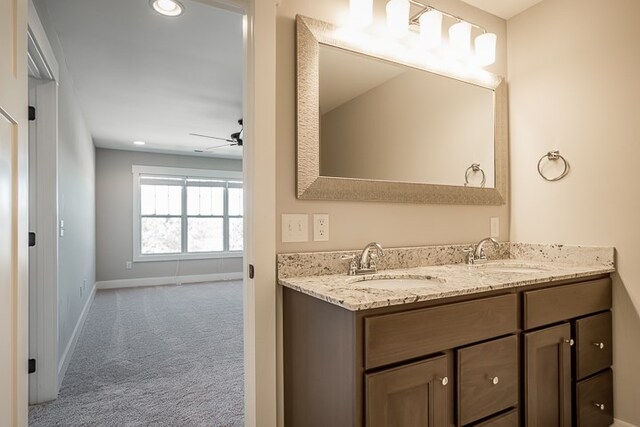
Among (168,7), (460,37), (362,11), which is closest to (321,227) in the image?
(362,11)

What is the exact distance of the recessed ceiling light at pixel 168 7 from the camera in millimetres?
2104

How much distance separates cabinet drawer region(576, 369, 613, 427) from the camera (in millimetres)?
1654

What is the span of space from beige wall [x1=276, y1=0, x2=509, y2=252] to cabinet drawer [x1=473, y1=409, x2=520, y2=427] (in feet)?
2.65

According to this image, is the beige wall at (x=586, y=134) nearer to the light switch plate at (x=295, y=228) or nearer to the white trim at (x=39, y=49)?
the light switch plate at (x=295, y=228)

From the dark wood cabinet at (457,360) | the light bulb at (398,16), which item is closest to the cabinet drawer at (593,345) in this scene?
the dark wood cabinet at (457,360)

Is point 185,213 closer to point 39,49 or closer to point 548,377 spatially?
point 39,49

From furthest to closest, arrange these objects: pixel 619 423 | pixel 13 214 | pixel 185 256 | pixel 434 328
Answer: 1. pixel 185 256
2. pixel 619 423
3. pixel 434 328
4. pixel 13 214

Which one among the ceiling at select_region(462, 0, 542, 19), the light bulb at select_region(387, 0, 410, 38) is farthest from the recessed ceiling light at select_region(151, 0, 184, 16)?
the ceiling at select_region(462, 0, 542, 19)

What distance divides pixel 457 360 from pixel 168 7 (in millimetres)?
2343

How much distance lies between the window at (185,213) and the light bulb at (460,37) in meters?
5.58

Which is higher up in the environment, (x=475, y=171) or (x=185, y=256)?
(x=475, y=171)

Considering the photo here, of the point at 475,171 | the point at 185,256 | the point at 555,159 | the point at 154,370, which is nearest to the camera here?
the point at 555,159

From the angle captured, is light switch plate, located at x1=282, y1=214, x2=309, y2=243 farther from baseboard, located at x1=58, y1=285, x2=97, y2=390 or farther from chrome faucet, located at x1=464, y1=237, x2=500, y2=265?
baseboard, located at x1=58, y1=285, x2=97, y2=390

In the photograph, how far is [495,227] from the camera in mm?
2211
